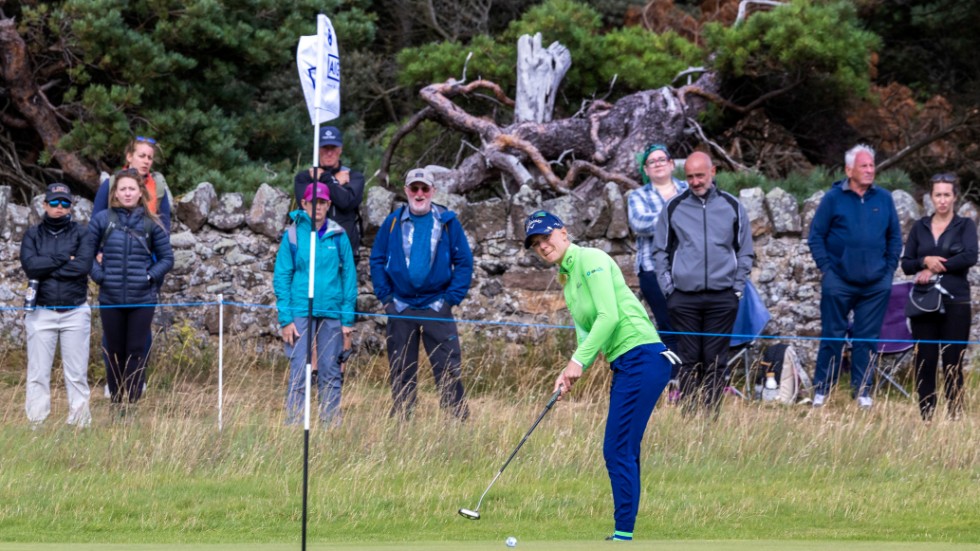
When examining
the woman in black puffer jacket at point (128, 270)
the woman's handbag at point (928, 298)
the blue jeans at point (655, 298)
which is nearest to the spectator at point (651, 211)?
the blue jeans at point (655, 298)

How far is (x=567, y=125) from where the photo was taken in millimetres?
15469

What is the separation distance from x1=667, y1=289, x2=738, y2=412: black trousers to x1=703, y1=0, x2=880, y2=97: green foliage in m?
5.83

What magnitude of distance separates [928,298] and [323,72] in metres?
5.25

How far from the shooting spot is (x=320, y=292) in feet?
33.6

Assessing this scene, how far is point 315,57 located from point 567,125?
8.07 meters

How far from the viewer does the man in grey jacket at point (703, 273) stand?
32.0 feet

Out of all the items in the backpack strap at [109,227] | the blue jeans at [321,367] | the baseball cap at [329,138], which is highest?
the baseball cap at [329,138]

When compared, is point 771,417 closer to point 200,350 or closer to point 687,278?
point 687,278

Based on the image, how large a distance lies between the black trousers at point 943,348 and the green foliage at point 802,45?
5116 mm

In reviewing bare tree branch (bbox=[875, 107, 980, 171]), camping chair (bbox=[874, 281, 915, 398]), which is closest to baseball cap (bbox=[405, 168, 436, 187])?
camping chair (bbox=[874, 281, 915, 398])

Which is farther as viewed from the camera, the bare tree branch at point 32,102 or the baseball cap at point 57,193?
the bare tree branch at point 32,102

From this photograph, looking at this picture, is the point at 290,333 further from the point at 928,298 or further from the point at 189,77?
the point at 189,77

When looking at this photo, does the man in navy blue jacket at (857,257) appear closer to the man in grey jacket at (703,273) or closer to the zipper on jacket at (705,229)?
the man in grey jacket at (703,273)

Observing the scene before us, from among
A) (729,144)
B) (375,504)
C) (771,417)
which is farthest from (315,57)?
(729,144)
